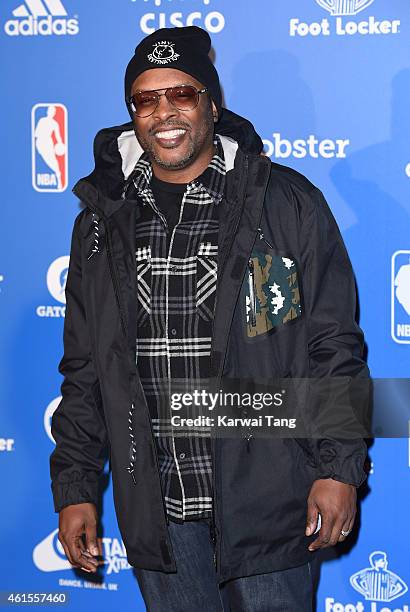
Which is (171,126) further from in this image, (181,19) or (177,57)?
(181,19)

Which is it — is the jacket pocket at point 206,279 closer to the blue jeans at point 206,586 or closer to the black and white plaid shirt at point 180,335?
the black and white plaid shirt at point 180,335

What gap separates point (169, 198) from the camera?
81.7 inches

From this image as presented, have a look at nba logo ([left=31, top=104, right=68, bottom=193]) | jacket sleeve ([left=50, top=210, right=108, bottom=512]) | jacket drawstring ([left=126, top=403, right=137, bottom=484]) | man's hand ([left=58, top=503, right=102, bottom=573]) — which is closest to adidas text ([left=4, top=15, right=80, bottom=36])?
nba logo ([left=31, top=104, right=68, bottom=193])

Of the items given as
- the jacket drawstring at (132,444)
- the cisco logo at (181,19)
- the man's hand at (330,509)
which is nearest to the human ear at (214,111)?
the cisco logo at (181,19)

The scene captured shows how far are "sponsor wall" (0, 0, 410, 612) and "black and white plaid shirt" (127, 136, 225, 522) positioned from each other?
0.71m

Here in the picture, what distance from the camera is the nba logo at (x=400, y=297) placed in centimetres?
259

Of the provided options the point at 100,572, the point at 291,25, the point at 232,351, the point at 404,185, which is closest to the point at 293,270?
the point at 232,351

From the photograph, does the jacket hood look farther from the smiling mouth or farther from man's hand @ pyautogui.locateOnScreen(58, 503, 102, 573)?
man's hand @ pyautogui.locateOnScreen(58, 503, 102, 573)

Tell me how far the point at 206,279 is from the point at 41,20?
1.21 metres

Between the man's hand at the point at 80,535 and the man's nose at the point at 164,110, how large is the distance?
2.92ft

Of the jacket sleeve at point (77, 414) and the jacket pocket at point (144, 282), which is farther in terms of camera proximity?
the jacket sleeve at point (77, 414)

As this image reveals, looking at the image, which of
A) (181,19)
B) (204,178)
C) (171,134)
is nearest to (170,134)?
(171,134)

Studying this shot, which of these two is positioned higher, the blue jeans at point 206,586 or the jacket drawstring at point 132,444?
the jacket drawstring at point 132,444

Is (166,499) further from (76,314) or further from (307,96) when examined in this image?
(307,96)
